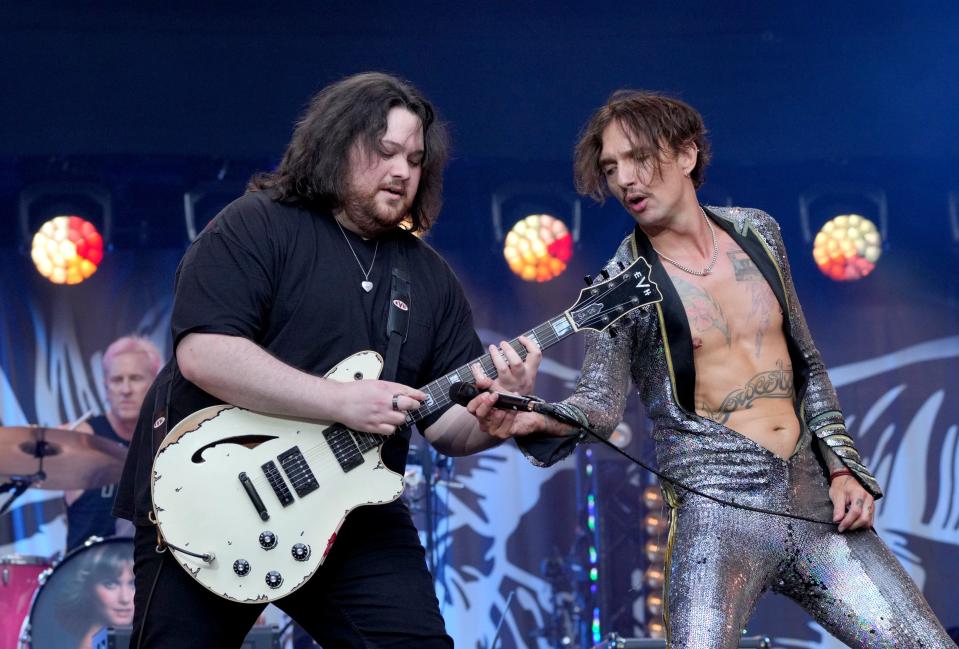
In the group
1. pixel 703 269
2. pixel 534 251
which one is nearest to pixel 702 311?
pixel 703 269

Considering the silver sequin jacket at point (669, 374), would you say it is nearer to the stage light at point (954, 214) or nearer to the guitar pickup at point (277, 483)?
the guitar pickup at point (277, 483)

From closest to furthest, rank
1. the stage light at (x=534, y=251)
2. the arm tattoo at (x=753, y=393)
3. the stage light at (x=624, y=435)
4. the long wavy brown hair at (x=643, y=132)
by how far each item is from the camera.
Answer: the arm tattoo at (x=753, y=393) → the long wavy brown hair at (x=643, y=132) → the stage light at (x=624, y=435) → the stage light at (x=534, y=251)

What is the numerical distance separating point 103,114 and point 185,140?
536mm

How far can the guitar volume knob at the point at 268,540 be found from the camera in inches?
116

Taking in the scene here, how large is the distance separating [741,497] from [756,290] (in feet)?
2.16

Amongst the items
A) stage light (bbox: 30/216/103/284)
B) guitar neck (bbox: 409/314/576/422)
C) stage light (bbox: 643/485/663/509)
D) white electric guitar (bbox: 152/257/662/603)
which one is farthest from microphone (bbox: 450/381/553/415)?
stage light (bbox: 30/216/103/284)

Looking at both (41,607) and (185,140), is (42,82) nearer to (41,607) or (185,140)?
(185,140)

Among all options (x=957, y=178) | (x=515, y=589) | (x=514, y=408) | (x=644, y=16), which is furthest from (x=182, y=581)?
(x=957, y=178)

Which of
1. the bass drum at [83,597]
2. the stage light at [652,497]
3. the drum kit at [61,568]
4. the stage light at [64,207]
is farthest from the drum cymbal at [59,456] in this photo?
the stage light at [652,497]

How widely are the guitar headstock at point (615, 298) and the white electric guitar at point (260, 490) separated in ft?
2.21

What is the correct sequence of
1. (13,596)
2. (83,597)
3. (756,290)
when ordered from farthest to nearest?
(13,596) → (83,597) → (756,290)

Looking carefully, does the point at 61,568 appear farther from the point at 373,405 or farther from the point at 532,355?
the point at 532,355

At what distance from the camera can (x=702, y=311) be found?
342 cm

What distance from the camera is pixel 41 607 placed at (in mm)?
5801
